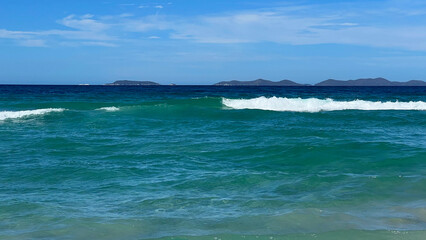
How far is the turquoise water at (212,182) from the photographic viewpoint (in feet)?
18.9

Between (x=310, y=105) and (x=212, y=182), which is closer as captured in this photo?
(x=212, y=182)

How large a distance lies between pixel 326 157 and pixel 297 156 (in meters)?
0.72

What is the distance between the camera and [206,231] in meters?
5.58

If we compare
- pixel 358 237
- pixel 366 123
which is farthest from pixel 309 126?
pixel 358 237

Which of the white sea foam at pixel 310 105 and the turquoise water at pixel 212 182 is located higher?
the white sea foam at pixel 310 105

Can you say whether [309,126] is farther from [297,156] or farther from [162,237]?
[162,237]

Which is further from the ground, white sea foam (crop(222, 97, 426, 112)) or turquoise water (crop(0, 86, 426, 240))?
white sea foam (crop(222, 97, 426, 112))

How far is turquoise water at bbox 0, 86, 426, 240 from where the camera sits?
575 centimetres

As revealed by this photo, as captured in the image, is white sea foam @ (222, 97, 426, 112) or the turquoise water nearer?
the turquoise water

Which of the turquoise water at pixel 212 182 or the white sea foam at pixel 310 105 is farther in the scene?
the white sea foam at pixel 310 105

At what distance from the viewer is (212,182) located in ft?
27.3

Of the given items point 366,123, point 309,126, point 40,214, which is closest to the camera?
point 40,214

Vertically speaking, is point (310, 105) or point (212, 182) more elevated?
point (310, 105)

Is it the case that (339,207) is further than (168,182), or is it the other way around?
(168,182)
